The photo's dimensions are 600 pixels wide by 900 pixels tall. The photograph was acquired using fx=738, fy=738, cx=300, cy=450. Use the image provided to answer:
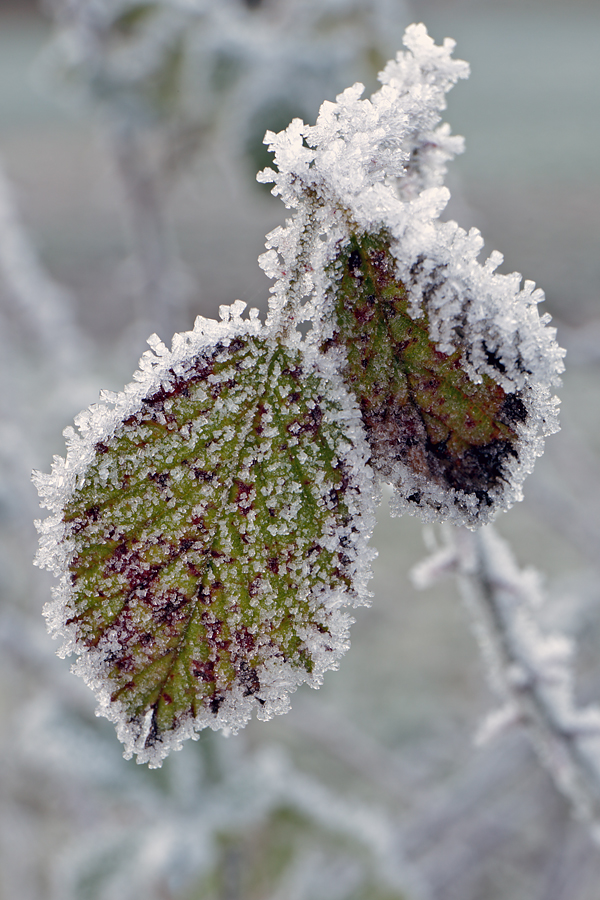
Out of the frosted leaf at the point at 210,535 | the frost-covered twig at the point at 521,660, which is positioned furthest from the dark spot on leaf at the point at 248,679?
the frost-covered twig at the point at 521,660

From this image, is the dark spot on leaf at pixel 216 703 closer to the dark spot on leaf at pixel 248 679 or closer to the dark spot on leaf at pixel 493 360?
the dark spot on leaf at pixel 248 679

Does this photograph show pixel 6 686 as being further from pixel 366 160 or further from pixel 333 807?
pixel 366 160

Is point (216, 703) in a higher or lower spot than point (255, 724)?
lower

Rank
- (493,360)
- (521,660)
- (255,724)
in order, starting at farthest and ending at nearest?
(255,724) < (521,660) < (493,360)

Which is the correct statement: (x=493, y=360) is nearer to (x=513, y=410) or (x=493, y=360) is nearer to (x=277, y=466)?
(x=513, y=410)

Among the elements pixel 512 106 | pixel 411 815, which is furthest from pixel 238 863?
pixel 512 106

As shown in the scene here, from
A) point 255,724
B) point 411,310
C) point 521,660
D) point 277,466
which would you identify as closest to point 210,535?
point 277,466

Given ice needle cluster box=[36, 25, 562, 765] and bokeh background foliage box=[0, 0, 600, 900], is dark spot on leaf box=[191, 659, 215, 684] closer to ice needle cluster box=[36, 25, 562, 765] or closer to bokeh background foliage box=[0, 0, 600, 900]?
ice needle cluster box=[36, 25, 562, 765]

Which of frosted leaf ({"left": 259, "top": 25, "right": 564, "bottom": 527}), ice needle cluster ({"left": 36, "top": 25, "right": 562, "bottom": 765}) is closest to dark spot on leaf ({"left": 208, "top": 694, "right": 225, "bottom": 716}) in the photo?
ice needle cluster ({"left": 36, "top": 25, "right": 562, "bottom": 765})
